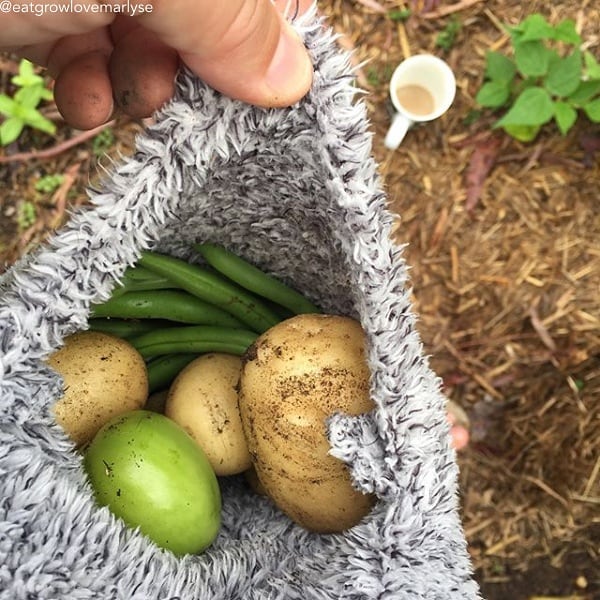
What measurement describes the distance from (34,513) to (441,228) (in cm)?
82

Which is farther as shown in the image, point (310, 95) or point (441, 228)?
point (441, 228)

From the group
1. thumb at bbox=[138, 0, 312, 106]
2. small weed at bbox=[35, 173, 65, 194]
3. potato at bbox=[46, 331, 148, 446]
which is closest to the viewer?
thumb at bbox=[138, 0, 312, 106]

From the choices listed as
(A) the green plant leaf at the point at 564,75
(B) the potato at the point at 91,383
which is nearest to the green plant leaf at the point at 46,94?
(B) the potato at the point at 91,383

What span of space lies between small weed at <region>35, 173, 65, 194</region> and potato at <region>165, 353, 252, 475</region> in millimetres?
621

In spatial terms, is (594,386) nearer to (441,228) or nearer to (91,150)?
(441,228)

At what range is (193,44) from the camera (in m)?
0.51

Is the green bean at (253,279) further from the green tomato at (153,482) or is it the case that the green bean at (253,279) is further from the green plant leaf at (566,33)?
the green plant leaf at (566,33)

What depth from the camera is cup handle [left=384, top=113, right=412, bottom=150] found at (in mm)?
1132

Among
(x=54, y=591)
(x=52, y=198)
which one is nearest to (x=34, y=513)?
(x=54, y=591)

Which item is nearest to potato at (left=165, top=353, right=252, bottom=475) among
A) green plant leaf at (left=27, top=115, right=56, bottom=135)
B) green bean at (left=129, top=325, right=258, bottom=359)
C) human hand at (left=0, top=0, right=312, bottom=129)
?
green bean at (left=129, top=325, right=258, bottom=359)

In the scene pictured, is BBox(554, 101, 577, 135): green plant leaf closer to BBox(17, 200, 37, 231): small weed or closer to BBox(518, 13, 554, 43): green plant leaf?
BBox(518, 13, 554, 43): green plant leaf

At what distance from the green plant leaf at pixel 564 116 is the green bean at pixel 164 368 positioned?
68 cm

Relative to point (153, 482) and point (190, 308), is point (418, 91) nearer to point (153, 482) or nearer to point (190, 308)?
point (190, 308)

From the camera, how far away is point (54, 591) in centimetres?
49
